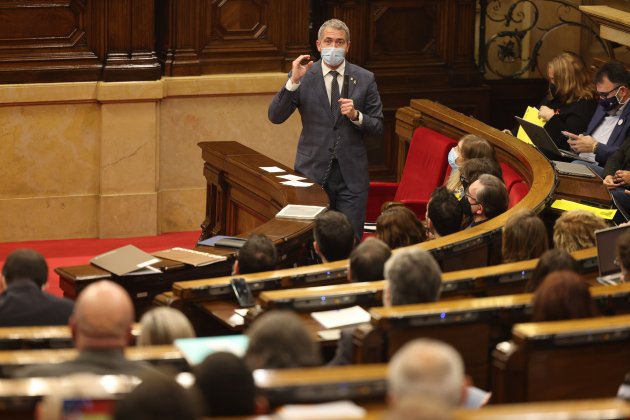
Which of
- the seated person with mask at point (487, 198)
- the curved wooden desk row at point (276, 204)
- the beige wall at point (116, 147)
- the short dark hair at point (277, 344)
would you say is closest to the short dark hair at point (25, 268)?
the curved wooden desk row at point (276, 204)

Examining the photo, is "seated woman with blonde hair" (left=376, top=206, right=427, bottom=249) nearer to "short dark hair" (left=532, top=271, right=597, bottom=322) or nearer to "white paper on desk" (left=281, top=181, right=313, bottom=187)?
"white paper on desk" (left=281, top=181, right=313, bottom=187)

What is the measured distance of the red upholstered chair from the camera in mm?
Answer: 7805

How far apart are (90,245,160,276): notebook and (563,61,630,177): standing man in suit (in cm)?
308

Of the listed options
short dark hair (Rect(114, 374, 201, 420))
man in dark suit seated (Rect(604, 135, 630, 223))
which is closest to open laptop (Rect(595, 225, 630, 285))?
man in dark suit seated (Rect(604, 135, 630, 223))

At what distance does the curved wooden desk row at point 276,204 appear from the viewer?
5.77 meters

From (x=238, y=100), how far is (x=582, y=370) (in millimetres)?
5605

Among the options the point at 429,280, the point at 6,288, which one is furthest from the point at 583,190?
the point at 6,288

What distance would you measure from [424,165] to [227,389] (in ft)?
16.0

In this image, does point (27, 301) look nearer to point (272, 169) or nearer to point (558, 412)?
point (558, 412)

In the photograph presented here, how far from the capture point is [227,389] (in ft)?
10.6

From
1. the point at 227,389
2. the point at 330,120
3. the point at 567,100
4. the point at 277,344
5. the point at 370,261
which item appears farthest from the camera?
the point at 567,100

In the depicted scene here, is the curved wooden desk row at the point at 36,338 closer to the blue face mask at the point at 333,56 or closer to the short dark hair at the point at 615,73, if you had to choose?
the blue face mask at the point at 333,56

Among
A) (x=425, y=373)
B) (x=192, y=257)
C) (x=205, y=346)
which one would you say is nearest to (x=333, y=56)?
(x=192, y=257)

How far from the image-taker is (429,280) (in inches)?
173
